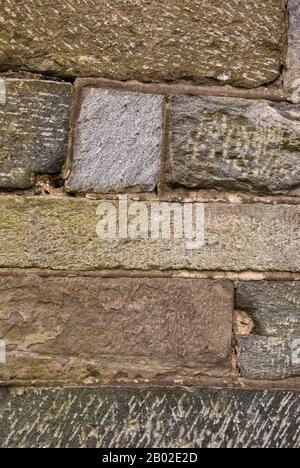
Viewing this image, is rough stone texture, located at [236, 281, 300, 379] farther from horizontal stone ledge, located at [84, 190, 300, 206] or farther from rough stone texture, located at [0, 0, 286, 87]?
rough stone texture, located at [0, 0, 286, 87]

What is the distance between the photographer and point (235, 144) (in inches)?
90.6

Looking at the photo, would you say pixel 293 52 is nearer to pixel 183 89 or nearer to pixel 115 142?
pixel 183 89

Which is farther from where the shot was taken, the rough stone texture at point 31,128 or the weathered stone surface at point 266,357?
the weathered stone surface at point 266,357

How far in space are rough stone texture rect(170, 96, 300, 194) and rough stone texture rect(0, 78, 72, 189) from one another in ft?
1.19

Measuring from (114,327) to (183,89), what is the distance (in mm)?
792

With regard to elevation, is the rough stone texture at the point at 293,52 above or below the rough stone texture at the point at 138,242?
above

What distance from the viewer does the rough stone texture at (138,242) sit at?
2205 millimetres

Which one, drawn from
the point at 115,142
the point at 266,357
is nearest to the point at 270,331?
the point at 266,357

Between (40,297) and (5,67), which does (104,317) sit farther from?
(5,67)

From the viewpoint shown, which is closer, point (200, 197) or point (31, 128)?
point (31, 128)

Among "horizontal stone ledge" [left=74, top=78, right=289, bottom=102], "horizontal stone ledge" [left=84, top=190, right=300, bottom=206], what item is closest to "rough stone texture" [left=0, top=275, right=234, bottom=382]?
"horizontal stone ledge" [left=84, top=190, right=300, bottom=206]

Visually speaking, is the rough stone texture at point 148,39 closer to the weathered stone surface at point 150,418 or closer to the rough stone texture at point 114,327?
the rough stone texture at point 114,327

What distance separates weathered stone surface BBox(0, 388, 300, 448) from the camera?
220 cm

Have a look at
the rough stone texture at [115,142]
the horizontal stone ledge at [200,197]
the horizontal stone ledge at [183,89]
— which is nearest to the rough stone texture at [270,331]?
the horizontal stone ledge at [200,197]
